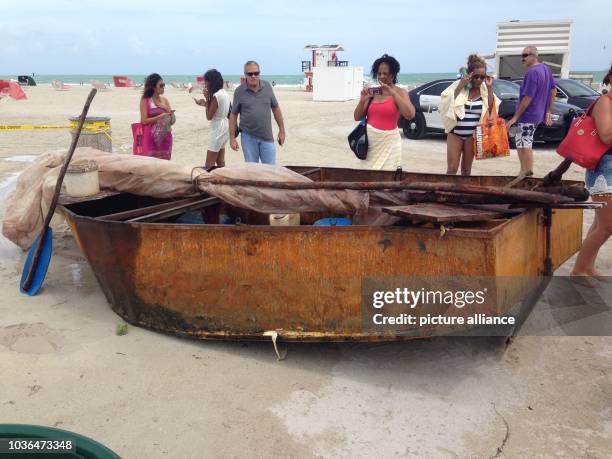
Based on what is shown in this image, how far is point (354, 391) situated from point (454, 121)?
3.95m

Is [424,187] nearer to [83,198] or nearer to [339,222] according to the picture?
[339,222]

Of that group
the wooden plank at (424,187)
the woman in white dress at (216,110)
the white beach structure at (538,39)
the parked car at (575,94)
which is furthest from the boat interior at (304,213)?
the white beach structure at (538,39)

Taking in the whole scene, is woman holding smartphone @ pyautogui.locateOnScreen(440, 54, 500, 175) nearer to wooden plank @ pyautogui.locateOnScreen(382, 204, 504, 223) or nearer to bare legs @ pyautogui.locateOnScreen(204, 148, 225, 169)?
bare legs @ pyautogui.locateOnScreen(204, 148, 225, 169)

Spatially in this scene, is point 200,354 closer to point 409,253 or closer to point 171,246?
point 171,246

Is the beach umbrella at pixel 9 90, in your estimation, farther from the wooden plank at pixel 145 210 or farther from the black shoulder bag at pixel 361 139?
the wooden plank at pixel 145 210

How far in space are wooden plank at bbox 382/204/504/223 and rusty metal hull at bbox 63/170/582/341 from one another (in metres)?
0.08

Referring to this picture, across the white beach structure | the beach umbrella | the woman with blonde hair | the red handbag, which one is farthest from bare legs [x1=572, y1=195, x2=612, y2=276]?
the beach umbrella

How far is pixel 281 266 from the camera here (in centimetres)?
348

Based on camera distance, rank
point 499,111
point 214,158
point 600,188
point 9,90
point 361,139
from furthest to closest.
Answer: point 9,90 < point 499,111 < point 214,158 < point 361,139 < point 600,188

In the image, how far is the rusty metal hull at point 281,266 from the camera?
10.7 ft

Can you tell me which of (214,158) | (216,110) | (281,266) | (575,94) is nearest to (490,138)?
(216,110)

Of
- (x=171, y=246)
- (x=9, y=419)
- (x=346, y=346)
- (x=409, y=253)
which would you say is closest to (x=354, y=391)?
(x=346, y=346)

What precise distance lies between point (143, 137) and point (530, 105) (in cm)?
457

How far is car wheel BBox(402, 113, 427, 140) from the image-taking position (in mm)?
14172
